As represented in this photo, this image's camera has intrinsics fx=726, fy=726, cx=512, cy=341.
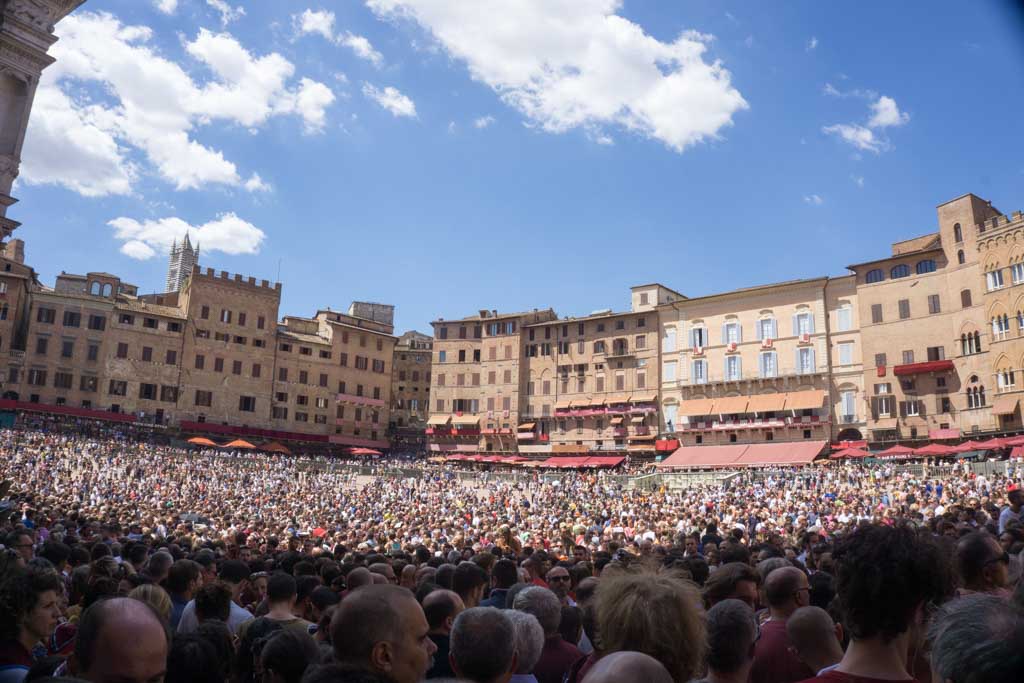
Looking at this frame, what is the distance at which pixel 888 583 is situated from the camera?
108 inches

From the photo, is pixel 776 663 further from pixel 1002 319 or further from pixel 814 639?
pixel 1002 319

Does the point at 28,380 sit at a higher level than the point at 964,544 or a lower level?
higher

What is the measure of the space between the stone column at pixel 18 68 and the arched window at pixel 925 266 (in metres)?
49.7

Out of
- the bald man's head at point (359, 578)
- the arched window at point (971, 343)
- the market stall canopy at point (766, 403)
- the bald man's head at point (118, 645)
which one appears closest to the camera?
the bald man's head at point (118, 645)

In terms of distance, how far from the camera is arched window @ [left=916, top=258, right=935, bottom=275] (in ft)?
160

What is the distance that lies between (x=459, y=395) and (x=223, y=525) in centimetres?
4657

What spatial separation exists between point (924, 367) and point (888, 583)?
50742 mm

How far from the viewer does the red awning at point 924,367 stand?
46.2 meters

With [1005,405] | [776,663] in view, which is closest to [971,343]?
[1005,405]

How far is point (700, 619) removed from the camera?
3.33 metres

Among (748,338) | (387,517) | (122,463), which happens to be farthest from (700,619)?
(748,338)

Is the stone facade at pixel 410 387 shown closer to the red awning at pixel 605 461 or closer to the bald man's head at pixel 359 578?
the red awning at pixel 605 461

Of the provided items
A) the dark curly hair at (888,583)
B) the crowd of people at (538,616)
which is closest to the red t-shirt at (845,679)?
the crowd of people at (538,616)

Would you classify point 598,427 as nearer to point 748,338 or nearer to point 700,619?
point 748,338
